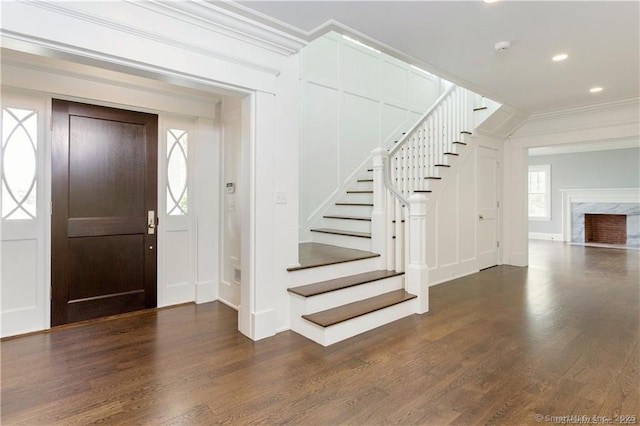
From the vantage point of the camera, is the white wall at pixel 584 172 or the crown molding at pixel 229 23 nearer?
the crown molding at pixel 229 23

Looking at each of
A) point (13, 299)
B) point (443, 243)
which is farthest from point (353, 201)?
point (13, 299)

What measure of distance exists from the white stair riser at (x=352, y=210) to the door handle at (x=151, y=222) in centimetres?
237

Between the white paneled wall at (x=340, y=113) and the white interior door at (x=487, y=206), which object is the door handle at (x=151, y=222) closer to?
the white paneled wall at (x=340, y=113)

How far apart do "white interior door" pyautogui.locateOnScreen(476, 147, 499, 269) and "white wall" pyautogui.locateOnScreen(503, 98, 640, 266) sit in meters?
0.34

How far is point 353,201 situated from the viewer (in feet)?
16.6

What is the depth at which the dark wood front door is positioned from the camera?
10.4 ft

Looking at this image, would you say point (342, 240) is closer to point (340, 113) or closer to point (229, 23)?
point (340, 113)

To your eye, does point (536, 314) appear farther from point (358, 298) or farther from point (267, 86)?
point (267, 86)

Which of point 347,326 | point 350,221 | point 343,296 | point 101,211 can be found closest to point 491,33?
point 350,221

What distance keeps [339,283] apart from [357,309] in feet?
1.03

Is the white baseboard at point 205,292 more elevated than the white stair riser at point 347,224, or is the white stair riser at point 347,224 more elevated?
the white stair riser at point 347,224

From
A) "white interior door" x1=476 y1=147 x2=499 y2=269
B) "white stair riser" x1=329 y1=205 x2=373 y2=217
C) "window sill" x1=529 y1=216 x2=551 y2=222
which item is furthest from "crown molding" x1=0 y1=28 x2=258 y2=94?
"window sill" x1=529 y1=216 x2=551 y2=222

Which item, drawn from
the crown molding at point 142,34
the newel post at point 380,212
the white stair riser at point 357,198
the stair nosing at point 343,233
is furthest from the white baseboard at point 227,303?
the crown molding at point 142,34

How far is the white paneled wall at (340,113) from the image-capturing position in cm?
479
